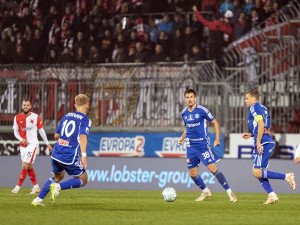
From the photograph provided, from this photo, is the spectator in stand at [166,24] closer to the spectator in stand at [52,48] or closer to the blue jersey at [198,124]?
the spectator in stand at [52,48]

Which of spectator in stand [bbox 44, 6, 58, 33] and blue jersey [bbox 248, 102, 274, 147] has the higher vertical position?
spectator in stand [bbox 44, 6, 58, 33]

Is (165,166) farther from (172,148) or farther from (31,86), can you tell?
(31,86)

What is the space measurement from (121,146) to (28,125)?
16.6 feet

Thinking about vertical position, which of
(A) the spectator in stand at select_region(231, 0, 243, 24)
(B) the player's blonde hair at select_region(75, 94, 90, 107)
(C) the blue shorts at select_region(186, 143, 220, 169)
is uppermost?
(A) the spectator in stand at select_region(231, 0, 243, 24)

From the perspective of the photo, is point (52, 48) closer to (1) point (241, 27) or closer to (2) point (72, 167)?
(1) point (241, 27)

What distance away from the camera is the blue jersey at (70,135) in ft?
37.3

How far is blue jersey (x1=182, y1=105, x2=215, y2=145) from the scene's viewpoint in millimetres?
13664

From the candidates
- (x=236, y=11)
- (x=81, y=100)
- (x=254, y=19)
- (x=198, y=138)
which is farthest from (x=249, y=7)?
(x=81, y=100)

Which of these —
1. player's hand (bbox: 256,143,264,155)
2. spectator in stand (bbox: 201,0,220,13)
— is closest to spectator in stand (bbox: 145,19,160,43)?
spectator in stand (bbox: 201,0,220,13)

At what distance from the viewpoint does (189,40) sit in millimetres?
22969

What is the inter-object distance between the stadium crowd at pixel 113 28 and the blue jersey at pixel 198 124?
896 centimetres

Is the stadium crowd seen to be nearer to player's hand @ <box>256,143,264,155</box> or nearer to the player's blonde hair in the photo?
player's hand @ <box>256,143,264,155</box>

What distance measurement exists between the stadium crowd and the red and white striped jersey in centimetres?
741

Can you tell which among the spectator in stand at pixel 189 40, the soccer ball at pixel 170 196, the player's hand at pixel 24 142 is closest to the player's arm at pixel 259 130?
the soccer ball at pixel 170 196
